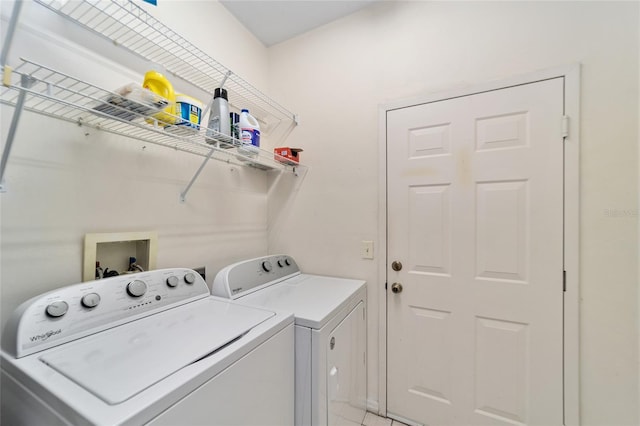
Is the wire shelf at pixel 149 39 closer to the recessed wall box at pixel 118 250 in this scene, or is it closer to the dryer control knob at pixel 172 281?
the recessed wall box at pixel 118 250

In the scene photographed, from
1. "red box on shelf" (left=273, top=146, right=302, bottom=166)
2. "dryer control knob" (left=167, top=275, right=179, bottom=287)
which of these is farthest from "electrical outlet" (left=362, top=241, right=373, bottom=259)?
"dryer control knob" (left=167, top=275, right=179, bottom=287)

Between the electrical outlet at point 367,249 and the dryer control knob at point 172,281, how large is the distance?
1162 millimetres

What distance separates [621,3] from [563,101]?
49 centimetres

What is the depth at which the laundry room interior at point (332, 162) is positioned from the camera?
1040mm

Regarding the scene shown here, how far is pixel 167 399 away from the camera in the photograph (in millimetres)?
638

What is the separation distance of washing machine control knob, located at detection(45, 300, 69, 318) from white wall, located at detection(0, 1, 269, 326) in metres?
0.23

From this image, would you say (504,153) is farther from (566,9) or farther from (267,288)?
(267,288)

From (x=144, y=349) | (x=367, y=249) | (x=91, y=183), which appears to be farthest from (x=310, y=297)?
(x=91, y=183)

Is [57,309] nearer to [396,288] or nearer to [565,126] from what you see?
[396,288]

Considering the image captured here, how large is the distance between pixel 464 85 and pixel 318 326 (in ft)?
5.25

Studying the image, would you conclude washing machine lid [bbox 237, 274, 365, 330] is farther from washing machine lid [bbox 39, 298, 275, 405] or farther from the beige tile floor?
the beige tile floor

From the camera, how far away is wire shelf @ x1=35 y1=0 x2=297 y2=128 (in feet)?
3.52

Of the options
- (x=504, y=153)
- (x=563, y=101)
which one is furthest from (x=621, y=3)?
(x=504, y=153)

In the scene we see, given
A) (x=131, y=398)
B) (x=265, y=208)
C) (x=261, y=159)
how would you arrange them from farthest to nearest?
(x=265, y=208)
(x=261, y=159)
(x=131, y=398)
